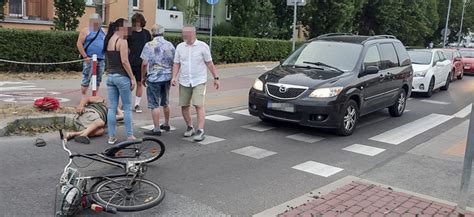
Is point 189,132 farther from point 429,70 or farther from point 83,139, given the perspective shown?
Answer: point 429,70

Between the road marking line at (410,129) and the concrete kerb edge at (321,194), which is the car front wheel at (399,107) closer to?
the road marking line at (410,129)

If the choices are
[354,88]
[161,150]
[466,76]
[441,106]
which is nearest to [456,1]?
[466,76]

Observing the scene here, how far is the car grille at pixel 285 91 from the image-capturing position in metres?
7.98

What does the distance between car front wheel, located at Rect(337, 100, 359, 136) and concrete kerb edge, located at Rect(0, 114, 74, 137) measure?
4.52 meters

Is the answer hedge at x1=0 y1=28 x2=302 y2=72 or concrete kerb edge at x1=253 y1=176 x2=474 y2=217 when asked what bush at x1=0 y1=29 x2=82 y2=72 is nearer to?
hedge at x1=0 y1=28 x2=302 y2=72

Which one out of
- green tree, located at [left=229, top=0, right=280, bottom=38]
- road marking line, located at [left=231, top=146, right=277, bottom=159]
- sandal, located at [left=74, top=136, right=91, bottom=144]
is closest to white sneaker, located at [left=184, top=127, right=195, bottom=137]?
road marking line, located at [left=231, top=146, right=277, bottom=159]

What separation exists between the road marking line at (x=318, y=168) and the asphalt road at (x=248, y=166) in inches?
0.5

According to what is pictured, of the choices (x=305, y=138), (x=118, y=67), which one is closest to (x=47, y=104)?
(x=118, y=67)

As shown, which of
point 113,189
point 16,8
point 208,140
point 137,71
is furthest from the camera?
point 16,8

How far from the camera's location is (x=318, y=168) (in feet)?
20.7

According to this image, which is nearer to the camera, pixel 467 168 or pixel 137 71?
pixel 467 168

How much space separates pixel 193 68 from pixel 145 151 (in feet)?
6.93

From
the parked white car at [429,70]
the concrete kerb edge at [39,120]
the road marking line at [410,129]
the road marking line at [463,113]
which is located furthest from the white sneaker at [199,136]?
the parked white car at [429,70]

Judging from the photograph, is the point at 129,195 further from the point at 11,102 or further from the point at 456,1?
the point at 456,1
